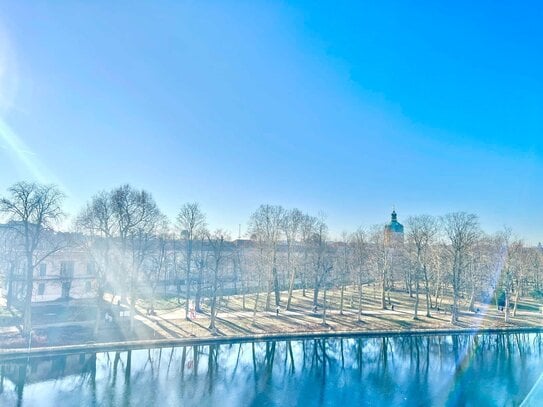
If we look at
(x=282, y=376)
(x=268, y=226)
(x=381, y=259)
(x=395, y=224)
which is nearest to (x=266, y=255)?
(x=268, y=226)

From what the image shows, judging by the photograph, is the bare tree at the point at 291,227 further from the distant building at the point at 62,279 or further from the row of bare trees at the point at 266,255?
the distant building at the point at 62,279

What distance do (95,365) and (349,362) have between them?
583 inches

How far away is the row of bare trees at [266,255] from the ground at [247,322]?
107 cm

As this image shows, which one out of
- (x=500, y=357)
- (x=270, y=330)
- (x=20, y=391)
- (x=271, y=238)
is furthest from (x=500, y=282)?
(x=20, y=391)

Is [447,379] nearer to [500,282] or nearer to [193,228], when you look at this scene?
[193,228]

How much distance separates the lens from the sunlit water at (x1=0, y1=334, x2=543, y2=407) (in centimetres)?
1738

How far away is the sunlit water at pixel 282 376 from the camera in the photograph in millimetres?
17375

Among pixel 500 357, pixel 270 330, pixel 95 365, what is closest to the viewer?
pixel 95 365

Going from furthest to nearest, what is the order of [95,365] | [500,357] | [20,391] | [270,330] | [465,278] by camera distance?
[465,278]
[270,330]
[500,357]
[95,365]
[20,391]

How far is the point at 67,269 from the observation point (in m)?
42.2

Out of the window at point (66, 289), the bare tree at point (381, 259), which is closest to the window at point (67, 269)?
the window at point (66, 289)

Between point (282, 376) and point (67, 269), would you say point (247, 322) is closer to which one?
point (282, 376)

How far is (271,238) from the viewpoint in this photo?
136 feet

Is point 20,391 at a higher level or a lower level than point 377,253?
lower
